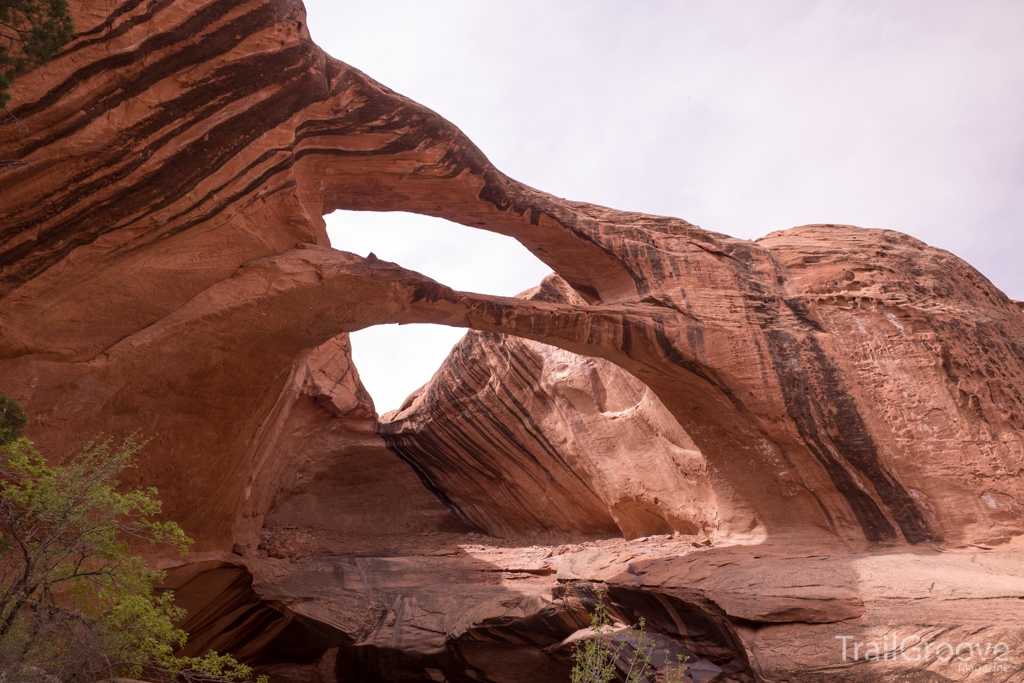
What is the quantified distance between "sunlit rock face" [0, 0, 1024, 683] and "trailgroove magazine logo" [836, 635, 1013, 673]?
0.07 meters

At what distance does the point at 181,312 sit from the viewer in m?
7.52

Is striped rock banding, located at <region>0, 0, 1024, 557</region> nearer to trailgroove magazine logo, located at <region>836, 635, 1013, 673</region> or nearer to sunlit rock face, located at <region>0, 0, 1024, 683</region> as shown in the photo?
sunlit rock face, located at <region>0, 0, 1024, 683</region>

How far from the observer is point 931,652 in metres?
5.85

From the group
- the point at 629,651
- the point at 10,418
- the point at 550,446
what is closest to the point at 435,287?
the point at 10,418

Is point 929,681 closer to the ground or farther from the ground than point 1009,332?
closer to the ground

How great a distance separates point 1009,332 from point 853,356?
2221 mm

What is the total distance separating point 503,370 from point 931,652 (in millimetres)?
7672

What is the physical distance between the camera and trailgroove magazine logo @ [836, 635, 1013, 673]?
5.61 metres

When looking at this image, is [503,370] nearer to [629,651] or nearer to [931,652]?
[629,651]

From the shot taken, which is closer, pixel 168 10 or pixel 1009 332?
pixel 168 10

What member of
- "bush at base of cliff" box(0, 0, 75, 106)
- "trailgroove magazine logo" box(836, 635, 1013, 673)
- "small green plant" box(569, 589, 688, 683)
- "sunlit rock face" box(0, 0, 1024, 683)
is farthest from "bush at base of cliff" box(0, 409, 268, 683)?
"trailgroove magazine logo" box(836, 635, 1013, 673)

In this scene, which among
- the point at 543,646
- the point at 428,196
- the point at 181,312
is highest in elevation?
the point at 428,196

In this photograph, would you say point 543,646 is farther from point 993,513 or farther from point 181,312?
point 181,312

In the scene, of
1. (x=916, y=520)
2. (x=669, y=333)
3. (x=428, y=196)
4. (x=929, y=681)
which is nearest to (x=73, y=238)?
(x=428, y=196)
